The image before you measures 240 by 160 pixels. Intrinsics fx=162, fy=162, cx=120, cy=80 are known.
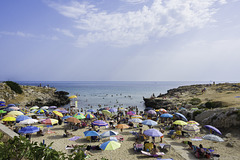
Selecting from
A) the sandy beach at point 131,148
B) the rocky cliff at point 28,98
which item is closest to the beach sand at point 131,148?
the sandy beach at point 131,148

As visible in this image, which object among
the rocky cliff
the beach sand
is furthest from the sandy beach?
the rocky cliff

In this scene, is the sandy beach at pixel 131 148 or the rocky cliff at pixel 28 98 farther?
the rocky cliff at pixel 28 98

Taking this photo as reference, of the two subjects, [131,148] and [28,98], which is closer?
[131,148]

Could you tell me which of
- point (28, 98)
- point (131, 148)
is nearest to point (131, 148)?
point (131, 148)

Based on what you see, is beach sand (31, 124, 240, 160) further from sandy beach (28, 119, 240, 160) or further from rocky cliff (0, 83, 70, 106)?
rocky cliff (0, 83, 70, 106)

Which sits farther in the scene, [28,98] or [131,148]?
[28,98]

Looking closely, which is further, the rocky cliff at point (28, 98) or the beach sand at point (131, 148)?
the rocky cliff at point (28, 98)

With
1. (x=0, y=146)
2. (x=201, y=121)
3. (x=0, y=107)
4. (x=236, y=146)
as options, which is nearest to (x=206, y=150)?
(x=236, y=146)

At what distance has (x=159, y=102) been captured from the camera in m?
44.4

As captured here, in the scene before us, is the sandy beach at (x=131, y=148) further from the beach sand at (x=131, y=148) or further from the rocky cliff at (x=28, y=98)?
the rocky cliff at (x=28, y=98)

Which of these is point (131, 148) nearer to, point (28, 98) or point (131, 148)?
point (131, 148)

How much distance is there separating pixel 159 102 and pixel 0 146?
133 feet

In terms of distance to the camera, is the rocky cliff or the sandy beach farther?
the rocky cliff

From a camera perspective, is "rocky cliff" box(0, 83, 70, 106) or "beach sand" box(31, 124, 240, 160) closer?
"beach sand" box(31, 124, 240, 160)
